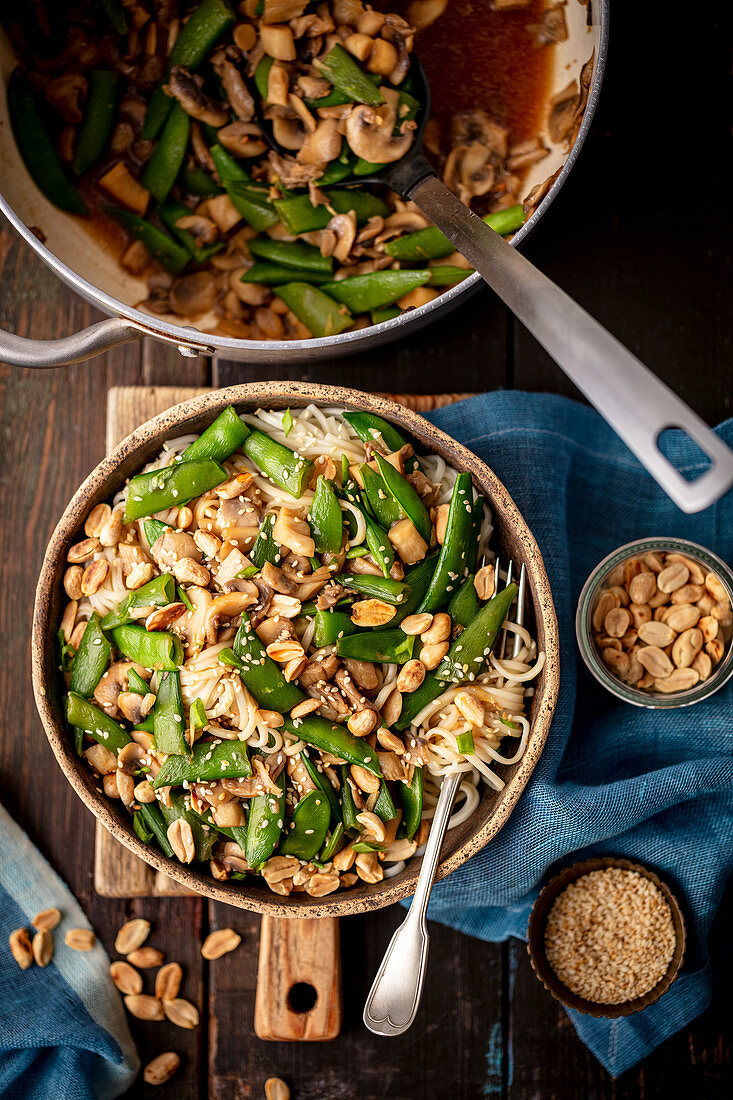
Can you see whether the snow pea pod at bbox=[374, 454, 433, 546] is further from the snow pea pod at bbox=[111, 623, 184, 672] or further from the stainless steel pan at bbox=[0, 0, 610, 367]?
the snow pea pod at bbox=[111, 623, 184, 672]

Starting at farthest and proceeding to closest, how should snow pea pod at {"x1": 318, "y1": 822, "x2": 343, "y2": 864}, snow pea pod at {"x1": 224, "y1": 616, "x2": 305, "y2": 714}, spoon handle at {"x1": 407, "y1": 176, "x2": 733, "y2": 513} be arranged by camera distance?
snow pea pod at {"x1": 318, "y1": 822, "x2": 343, "y2": 864}
snow pea pod at {"x1": 224, "y1": 616, "x2": 305, "y2": 714}
spoon handle at {"x1": 407, "y1": 176, "x2": 733, "y2": 513}

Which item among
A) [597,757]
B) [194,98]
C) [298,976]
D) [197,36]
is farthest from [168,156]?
[298,976]

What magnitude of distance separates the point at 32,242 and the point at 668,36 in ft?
5.76

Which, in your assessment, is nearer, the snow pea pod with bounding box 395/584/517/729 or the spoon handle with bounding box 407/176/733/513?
the spoon handle with bounding box 407/176/733/513

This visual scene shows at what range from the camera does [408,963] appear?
5.89 feet

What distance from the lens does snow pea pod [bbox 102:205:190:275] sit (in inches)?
77.9

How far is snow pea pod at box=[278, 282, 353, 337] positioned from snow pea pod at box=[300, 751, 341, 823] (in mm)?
1000

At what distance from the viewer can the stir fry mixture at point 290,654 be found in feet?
5.60

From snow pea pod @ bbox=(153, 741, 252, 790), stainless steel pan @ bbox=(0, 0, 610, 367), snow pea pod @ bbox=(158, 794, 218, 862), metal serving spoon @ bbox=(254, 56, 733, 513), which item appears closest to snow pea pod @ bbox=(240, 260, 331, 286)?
stainless steel pan @ bbox=(0, 0, 610, 367)

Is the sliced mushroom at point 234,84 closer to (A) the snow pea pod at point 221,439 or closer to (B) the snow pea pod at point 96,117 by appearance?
(B) the snow pea pod at point 96,117

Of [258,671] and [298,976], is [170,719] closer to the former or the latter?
[258,671]

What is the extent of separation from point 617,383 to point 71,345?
3.57 feet

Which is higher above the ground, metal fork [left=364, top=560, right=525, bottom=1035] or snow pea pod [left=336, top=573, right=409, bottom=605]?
snow pea pod [left=336, top=573, right=409, bottom=605]

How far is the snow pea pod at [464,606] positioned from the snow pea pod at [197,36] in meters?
1.30
